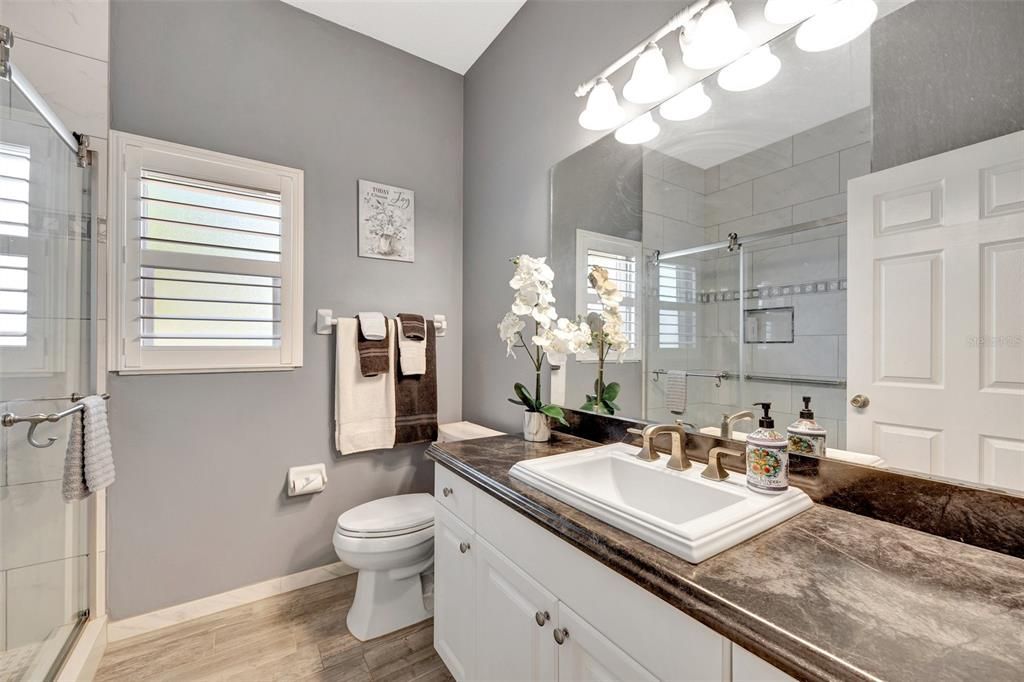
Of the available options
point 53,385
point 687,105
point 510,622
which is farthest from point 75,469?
point 687,105

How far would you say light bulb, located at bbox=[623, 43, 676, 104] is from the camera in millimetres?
1340

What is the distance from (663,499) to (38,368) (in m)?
1.89

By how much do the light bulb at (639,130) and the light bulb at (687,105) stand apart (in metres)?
0.04

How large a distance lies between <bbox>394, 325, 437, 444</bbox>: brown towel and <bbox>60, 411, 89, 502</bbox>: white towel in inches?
44.8

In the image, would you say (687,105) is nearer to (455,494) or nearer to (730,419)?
(730,419)

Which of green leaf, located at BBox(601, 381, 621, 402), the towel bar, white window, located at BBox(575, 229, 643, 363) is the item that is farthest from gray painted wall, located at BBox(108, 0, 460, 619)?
green leaf, located at BBox(601, 381, 621, 402)

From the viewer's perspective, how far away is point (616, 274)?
154 cm

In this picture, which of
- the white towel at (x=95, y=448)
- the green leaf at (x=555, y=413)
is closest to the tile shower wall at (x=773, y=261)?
the green leaf at (x=555, y=413)

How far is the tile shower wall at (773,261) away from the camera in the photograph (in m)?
0.97

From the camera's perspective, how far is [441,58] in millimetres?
2395

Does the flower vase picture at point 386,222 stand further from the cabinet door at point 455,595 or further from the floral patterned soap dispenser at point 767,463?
the floral patterned soap dispenser at point 767,463

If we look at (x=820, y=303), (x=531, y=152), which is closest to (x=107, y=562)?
(x=531, y=152)

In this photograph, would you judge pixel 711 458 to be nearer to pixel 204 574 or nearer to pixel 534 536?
pixel 534 536

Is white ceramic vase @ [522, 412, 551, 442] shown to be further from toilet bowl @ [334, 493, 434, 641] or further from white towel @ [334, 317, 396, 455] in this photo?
white towel @ [334, 317, 396, 455]
